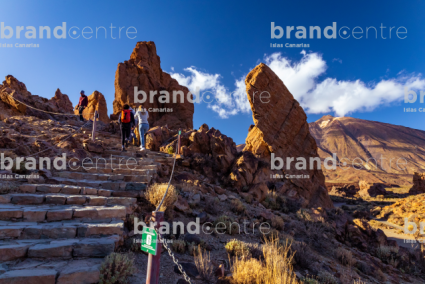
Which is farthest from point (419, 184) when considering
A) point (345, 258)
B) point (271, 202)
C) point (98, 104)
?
point (98, 104)

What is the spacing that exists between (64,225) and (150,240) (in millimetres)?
2774

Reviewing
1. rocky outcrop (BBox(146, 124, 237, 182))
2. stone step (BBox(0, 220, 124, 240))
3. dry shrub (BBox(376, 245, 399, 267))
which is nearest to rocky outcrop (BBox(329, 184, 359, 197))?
rocky outcrop (BBox(146, 124, 237, 182))

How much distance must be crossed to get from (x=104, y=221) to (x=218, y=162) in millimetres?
8986

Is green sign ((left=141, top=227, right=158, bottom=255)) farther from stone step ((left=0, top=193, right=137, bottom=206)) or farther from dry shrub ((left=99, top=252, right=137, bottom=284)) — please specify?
stone step ((left=0, top=193, right=137, bottom=206))

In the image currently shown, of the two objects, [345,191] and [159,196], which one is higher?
[159,196]

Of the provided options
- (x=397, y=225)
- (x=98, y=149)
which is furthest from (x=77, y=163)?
(x=397, y=225)

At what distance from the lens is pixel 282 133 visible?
20516 millimetres

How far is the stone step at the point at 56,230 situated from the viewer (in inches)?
141

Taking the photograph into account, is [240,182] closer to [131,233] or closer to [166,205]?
[166,205]

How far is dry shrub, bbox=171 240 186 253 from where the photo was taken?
4.47 metres

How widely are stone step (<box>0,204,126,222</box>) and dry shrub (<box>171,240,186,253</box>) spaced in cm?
133

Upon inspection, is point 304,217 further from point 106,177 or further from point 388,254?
point 106,177

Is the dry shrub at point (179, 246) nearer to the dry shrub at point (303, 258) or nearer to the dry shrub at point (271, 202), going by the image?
the dry shrub at point (303, 258)

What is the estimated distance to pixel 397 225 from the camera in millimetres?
17516
